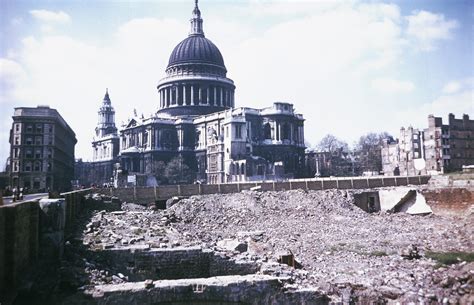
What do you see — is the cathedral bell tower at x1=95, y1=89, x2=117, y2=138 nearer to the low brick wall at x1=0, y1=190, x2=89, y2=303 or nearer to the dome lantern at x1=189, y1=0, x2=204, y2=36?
the dome lantern at x1=189, y1=0, x2=204, y2=36

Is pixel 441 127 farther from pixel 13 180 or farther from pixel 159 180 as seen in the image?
pixel 13 180

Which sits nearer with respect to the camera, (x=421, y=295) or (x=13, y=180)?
(x=421, y=295)

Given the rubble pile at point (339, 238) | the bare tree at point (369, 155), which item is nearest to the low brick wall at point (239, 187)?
the rubble pile at point (339, 238)

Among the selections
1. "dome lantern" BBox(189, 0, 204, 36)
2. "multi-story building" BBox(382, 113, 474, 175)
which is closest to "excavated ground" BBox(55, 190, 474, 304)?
"multi-story building" BBox(382, 113, 474, 175)

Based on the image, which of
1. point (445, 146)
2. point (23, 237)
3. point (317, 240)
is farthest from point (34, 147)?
→ point (445, 146)

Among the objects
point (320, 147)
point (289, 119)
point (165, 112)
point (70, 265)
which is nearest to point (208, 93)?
point (165, 112)

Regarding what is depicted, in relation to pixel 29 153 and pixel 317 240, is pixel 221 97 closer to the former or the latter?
pixel 29 153
